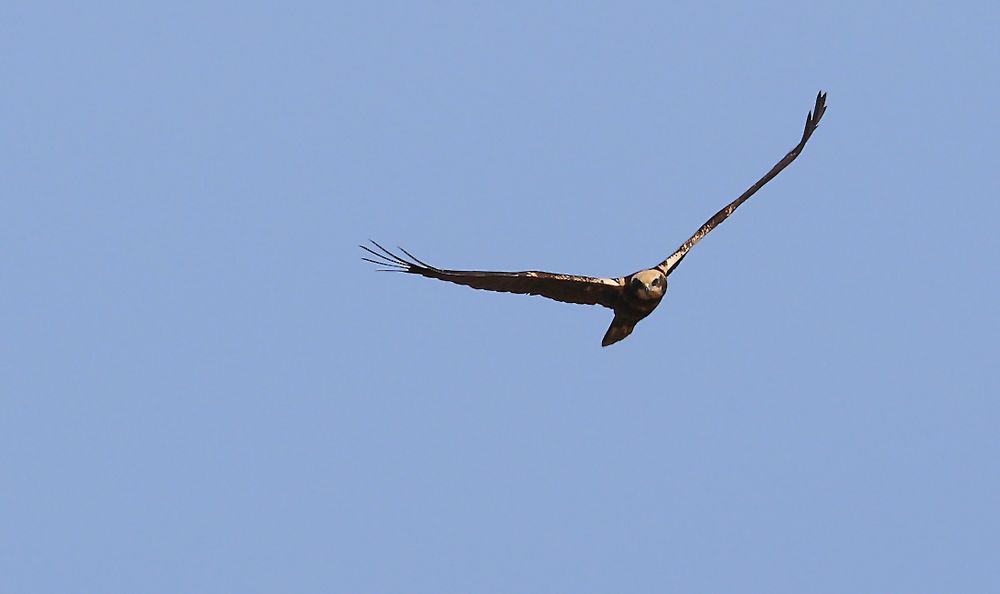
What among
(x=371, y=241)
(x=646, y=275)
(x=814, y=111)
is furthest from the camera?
(x=814, y=111)

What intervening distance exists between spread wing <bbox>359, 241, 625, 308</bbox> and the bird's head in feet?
0.64

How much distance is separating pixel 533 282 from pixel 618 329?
188cm

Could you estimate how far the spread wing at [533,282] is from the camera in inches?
771

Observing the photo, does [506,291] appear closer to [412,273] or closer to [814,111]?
[412,273]

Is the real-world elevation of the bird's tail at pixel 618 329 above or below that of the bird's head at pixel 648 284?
below

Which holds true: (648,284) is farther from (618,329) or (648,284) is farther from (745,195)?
(745,195)

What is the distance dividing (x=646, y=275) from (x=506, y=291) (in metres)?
1.82

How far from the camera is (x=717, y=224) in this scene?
22266 mm

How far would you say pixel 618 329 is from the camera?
71.2 feet

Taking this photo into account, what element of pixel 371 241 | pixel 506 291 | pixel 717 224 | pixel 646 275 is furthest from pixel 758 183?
pixel 371 241

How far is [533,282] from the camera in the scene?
20.3 meters

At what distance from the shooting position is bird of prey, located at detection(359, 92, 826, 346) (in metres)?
19.8

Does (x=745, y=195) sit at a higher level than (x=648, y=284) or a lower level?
higher

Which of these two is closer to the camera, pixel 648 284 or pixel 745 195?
pixel 648 284
